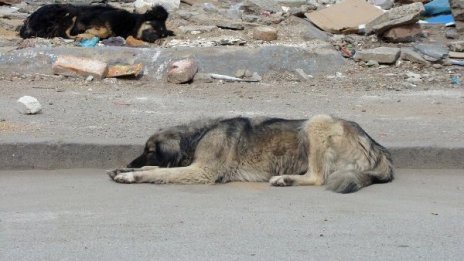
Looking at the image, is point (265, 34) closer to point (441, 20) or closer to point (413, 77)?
point (413, 77)

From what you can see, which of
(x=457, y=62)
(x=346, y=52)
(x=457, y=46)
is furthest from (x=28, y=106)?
(x=457, y=46)

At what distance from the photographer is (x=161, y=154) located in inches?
297

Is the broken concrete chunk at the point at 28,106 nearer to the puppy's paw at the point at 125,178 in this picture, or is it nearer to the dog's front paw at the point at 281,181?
the puppy's paw at the point at 125,178

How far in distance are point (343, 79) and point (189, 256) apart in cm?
738

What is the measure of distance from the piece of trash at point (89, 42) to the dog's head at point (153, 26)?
73 cm

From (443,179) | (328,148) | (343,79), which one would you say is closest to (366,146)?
(328,148)

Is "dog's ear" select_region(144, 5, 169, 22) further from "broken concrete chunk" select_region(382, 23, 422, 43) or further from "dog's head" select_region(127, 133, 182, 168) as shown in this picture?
"dog's head" select_region(127, 133, 182, 168)

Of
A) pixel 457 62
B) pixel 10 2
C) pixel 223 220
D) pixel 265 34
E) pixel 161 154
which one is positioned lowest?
pixel 10 2

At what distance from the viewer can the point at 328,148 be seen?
7.39 metres

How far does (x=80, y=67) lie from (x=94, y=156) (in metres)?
4.08

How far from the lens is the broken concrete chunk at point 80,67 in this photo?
1166 cm

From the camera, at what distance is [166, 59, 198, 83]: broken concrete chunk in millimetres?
11633

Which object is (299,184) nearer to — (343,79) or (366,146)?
(366,146)

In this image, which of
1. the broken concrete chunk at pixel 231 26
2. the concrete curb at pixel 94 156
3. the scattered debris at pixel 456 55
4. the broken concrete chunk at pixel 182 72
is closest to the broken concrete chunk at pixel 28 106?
the concrete curb at pixel 94 156
